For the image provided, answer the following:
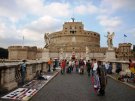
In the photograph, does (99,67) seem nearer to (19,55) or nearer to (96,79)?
(96,79)

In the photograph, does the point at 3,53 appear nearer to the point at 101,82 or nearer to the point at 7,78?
the point at 7,78

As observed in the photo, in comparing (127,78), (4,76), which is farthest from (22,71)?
(127,78)

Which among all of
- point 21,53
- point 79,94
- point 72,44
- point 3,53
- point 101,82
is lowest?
point 79,94

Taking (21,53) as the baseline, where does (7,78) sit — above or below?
below

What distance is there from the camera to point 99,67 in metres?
10.4

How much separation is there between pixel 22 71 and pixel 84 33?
91631mm

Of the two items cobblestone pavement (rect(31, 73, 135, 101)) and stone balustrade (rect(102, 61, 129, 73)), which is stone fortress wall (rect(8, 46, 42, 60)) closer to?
stone balustrade (rect(102, 61, 129, 73))

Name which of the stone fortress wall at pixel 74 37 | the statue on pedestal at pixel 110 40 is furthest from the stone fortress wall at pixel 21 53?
the statue on pedestal at pixel 110 40

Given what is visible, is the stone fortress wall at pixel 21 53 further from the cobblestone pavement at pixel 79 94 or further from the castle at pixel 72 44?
the cobblestone pavement at pixel 79 94

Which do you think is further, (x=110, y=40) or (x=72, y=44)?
(x=72, y=44)

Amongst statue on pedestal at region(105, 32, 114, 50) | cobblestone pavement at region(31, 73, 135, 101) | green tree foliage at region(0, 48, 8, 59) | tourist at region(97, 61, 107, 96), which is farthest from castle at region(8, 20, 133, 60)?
tourist at region(97, 61, 107, 96)

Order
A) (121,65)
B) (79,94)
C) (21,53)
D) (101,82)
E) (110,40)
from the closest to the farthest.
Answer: (101,82)
(79,94)
(121,65)
(110,40)
(21,53)

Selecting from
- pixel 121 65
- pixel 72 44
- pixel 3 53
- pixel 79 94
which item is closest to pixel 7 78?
pixel 79 94

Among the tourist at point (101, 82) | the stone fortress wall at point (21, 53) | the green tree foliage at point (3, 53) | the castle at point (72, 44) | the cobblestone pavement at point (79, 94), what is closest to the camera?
the cobblestone pavement at point (79, 94)
